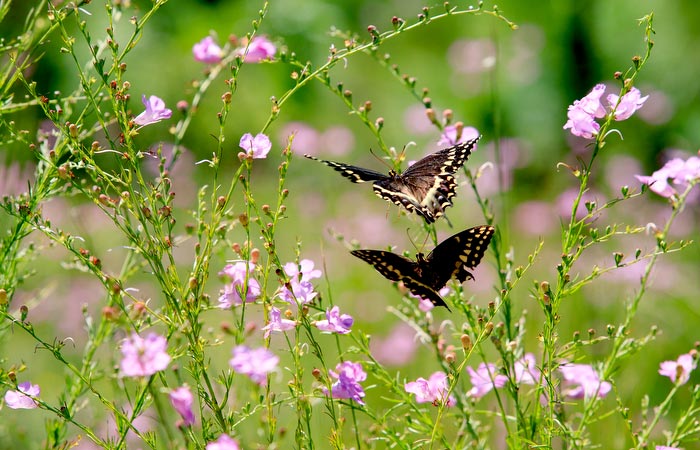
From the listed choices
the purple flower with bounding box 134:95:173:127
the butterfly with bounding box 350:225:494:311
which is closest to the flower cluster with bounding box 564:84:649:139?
the butterfly with bounding box 350:225:494:311

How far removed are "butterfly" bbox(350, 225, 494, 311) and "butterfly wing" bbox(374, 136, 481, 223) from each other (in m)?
0.07

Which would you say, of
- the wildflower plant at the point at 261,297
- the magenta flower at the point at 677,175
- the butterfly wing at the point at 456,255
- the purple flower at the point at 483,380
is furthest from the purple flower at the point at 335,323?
the magenta flower at the point at 677,175

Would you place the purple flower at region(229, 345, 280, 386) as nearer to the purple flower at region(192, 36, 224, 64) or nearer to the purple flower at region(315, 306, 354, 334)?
the purple flower at region(315, 306, 354, 334)

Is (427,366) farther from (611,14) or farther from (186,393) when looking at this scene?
(611,14)

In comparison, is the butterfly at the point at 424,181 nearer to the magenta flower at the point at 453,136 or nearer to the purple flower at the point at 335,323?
the magenta flower at the point at 453,136

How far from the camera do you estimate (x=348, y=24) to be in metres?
6.83

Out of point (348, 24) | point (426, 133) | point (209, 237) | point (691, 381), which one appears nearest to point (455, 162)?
point (209, 237)

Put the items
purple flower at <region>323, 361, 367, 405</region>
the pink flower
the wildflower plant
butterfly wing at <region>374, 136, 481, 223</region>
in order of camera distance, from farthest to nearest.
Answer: the pink flower < butterfly wing at <region>374, 136, 481, 223</region> < purple flower at <region>323, 361, 367, 405</region> < the wildflower plant

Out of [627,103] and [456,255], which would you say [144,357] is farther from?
[627,103]

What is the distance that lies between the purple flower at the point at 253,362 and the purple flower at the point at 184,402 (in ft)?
0.24

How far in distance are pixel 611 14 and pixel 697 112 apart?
40.1 inches

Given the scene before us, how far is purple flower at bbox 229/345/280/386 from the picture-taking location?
3.49ft

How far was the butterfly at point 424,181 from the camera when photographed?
172cm

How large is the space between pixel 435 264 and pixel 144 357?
715mm
